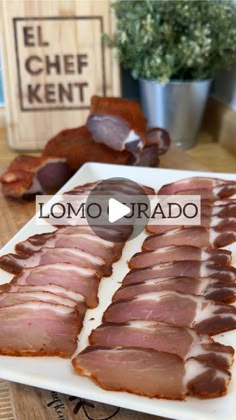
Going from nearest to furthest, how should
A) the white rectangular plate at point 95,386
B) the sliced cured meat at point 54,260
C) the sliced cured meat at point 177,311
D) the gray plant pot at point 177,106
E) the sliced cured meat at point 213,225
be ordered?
the white rectangular plate at point 95,386 < the sliced cured meat at point 177,311 < the sliced cured meat at point 54,260 < the sliced cured meat at point 213,225 < the gray plant pot at point 177,106

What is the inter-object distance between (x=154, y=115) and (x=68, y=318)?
818mm

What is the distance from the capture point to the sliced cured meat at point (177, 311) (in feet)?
1.93

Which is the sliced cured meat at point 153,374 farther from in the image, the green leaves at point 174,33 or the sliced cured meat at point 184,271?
the green leaves at point 174,33

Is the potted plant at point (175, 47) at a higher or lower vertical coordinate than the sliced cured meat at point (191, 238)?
higher

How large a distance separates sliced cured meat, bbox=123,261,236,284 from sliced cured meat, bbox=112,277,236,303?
0.07 ft

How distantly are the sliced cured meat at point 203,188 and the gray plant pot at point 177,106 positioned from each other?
34 cm

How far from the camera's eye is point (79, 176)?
102cm

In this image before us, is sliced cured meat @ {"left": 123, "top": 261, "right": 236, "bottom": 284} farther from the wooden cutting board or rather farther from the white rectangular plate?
the wooden cutting board

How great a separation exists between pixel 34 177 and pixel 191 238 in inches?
15.2

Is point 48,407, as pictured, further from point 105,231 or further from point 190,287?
point 105,231

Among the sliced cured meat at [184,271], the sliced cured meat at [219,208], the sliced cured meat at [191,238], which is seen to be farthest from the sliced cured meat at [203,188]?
the sliced cured meat at [184,271]

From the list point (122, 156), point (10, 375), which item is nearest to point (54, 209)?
point (122, 156)

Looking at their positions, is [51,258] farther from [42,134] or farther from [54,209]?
[42,134]

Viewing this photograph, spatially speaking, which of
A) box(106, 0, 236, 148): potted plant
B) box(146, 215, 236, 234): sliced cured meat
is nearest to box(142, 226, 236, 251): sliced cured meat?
box(146, 215, 236, 234): sliced cured meat
